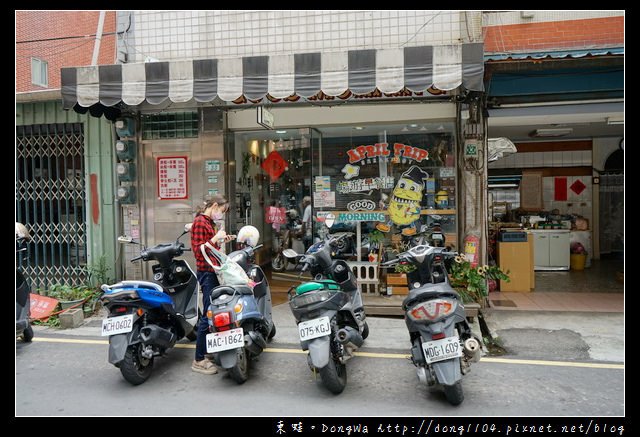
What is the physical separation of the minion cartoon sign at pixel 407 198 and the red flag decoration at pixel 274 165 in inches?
98.2

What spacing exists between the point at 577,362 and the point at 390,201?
13.0ft

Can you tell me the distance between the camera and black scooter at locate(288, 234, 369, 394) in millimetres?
4117

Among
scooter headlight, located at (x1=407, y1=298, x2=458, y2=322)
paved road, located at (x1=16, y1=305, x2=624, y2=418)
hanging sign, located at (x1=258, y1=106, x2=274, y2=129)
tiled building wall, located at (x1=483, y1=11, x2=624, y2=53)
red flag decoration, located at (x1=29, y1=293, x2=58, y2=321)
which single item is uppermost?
tiled building wall, located at (x1=483, y1=11, x2=624, y2=53)

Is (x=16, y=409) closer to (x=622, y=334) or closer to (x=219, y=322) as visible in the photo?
(x=219, y=322)

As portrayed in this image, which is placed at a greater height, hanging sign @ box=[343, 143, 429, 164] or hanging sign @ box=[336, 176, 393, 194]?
hanging sign @ box=[343, 143, 429, 164]

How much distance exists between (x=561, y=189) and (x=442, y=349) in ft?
32.8

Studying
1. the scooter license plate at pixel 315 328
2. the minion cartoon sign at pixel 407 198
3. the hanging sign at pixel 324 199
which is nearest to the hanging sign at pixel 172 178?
the hanging sign at pixel 324 199

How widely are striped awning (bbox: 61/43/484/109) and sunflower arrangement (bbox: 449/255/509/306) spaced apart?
2.52 meters

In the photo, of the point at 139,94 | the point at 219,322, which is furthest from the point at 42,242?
the point at 219,322

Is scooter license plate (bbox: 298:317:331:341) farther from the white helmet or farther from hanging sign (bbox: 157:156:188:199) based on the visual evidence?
hanging sign (bbox: 157:156:188:199)

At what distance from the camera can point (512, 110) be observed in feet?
24.2

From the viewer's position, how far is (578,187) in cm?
1221

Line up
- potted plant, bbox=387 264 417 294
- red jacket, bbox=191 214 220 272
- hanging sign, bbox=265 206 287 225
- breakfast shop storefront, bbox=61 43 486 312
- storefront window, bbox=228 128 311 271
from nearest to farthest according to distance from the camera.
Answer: red jacket, bbox=191 214 220 272 < potted plant, bbox=387 264 417 294 < breakfast shop storefront, bbox=61 43 486 312 < storefront window, bbox=228 128 311 271 < hanging sign, bbox=265 206 287 225

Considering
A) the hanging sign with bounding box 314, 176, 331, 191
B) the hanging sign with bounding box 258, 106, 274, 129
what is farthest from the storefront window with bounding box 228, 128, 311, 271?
the hanging sign with bounding box 258, 106, 274, 129
